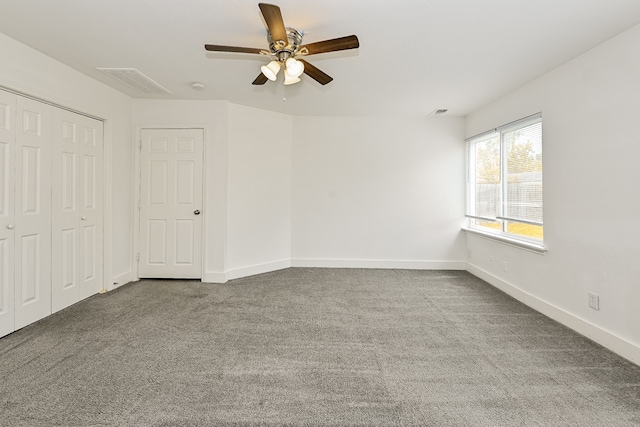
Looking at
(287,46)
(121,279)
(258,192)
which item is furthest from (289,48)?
(121,279)

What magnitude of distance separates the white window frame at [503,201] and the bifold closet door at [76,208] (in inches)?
192

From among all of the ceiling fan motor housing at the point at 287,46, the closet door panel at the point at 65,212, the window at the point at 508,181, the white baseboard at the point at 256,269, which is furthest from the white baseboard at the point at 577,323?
the closet door panel at the point at 65,212

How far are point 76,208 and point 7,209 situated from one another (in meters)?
0.73

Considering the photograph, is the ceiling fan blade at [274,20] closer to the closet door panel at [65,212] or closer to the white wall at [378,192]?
the closet door panel at [65,212]

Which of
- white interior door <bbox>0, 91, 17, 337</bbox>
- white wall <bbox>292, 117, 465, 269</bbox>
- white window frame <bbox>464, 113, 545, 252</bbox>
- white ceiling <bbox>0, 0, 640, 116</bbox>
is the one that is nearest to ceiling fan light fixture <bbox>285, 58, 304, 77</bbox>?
white ceiling <bbox>0, 0, 640, 116</bbox>

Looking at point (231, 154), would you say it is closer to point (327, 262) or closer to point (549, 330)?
point (327, 262)

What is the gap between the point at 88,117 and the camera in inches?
134

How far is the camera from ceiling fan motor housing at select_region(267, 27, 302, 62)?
2072 millimetres

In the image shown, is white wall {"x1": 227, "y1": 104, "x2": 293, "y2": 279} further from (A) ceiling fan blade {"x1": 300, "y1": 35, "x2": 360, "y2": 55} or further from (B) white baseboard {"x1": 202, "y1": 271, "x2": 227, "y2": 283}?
(A) ceiling fan blade {"x1": 300, "y1": 35, "x2": 360, "y2": 55}

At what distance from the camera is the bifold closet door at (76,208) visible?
3.03m

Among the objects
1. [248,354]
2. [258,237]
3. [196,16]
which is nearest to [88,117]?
[196,16]

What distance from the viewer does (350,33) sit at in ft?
7.57

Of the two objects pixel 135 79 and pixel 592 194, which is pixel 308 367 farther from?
pixel 135 79

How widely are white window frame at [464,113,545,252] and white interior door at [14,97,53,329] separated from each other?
4893 mm
